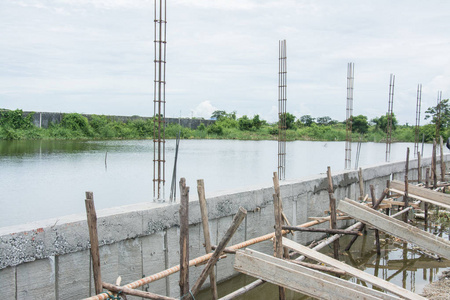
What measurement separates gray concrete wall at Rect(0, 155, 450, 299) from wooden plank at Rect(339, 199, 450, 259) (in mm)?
1299

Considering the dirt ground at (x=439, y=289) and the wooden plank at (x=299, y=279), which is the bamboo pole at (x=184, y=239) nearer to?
the wooden plank at (x=299, y=279)

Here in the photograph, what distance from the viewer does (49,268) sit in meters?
4.41

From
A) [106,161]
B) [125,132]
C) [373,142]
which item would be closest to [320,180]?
[106,161]

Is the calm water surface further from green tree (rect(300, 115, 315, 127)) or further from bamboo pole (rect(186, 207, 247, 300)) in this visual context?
green tree (rect(300, 115, 315, 127))

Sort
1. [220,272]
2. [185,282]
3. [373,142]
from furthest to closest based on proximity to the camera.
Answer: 1. [373,142]
2. [220,272]
3. [185,282]

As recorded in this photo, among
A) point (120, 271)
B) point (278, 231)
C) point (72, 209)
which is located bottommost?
point (72, 209)

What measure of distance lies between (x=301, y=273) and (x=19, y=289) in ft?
9.34

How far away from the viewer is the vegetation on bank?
38.8 meters

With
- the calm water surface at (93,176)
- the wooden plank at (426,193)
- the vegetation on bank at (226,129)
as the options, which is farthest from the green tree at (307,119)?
the wooden plank at (426,193)

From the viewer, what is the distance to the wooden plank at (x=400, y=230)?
661 centimetres

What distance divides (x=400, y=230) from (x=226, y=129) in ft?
164

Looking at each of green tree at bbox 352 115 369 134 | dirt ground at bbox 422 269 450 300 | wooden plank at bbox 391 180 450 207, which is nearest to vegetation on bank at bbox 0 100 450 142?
green tree at bbox 352 115 369 134

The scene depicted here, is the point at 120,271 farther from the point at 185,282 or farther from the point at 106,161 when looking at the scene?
the point at 106,161

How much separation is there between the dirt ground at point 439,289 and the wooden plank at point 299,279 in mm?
2301
